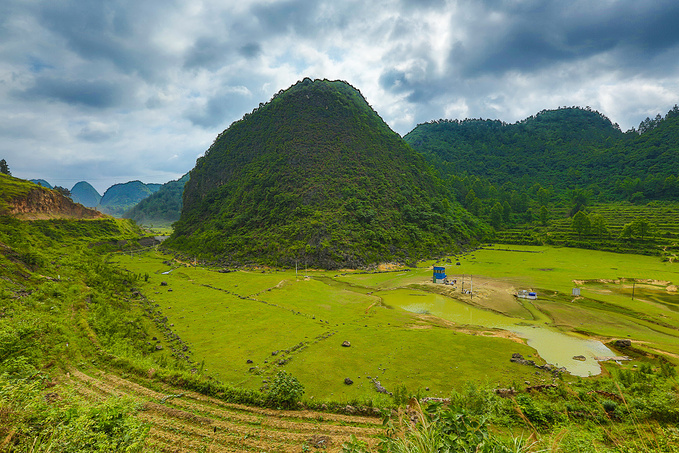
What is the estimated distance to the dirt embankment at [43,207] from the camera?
63.7 metres

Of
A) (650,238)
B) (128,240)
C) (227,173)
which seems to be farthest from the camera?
(227,173)

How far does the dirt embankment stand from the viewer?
2506 inches

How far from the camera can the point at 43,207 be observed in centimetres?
7250

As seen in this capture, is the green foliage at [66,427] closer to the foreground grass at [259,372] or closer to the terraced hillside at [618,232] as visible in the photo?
the foreground grass at [259,372]

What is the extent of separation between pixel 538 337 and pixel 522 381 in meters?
10.1

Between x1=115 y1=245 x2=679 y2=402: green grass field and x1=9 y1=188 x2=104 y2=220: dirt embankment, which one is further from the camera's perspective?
x1=9 y1=188 x2=104 y2=220: dirt embankment

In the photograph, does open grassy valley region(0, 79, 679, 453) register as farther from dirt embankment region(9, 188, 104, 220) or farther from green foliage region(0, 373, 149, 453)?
dirt embankment region(9, 188, 104, 220)

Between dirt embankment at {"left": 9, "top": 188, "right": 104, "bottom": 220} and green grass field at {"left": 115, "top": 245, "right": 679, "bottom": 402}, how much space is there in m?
50.2

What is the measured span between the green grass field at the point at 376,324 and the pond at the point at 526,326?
2.42 feet

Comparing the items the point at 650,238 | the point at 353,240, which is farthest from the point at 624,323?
the point at 650,238

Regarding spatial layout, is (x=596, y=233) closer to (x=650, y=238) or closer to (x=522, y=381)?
(x=650, y=238)

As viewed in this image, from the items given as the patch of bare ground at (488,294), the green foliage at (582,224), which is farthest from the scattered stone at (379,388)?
the green foliage at (582,224)

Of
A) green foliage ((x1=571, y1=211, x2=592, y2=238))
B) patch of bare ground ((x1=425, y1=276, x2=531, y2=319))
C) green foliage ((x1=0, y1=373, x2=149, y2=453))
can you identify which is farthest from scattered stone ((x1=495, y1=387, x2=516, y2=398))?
green foliage ((x1=571, y1=211, x2=592, y2=238))

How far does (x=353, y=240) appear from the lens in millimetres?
62500
